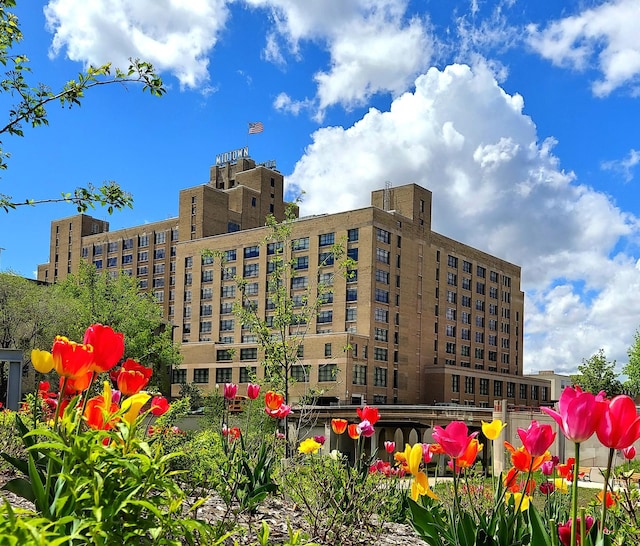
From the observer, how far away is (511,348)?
10356 centimetres

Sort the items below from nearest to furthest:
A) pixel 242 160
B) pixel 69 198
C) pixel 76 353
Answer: pixel 76 353 → pixel 69 198 → pixel 242 160

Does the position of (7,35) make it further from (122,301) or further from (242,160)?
(242,160)

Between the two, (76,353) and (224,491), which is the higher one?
(76,353)

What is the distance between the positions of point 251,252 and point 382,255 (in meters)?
17.5

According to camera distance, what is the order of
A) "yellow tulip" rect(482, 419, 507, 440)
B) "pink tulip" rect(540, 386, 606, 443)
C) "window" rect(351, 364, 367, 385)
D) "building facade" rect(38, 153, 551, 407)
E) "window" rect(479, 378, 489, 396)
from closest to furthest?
"pink tulip" rect(540, 386, 606, 443)
"yellow tulip" rect(482, 419, 507, 440)
"window" rect(351, 364, 367, 385)
"building facade" rect(38, 153, 551, 407)
"window" rect(479, 378, 489, 396)

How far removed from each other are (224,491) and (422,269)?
3159 inches

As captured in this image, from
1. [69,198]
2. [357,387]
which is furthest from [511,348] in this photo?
[69,198]

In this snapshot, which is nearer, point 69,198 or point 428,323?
point 69,198

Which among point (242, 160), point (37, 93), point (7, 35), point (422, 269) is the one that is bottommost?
point (37, 93)

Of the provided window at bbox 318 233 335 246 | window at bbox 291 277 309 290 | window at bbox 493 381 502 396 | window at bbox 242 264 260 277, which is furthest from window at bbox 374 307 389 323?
window at bbox 493 381 502 396

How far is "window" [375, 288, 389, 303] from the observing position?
7906cm

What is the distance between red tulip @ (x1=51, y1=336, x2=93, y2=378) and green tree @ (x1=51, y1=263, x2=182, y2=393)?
175 ft

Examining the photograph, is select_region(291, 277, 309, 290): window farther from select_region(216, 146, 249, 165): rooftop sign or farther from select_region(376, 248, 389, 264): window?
select_region(216, 146, 249, 165): rooftop sign

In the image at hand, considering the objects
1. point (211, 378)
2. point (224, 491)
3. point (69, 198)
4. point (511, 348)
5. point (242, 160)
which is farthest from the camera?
point (242, 160)
